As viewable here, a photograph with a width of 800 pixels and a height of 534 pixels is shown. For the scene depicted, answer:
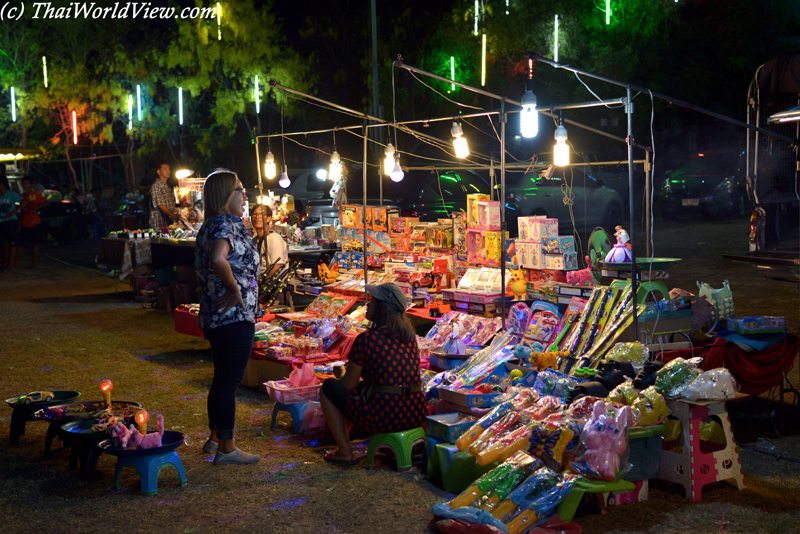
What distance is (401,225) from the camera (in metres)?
9.40

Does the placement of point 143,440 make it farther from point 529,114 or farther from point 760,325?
point 760,325

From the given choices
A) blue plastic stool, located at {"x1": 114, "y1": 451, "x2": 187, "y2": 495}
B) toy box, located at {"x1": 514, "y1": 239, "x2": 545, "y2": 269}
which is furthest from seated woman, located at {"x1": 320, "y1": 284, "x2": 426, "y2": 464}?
toy box, located at {"x1": 514, "y1": 239, "x2": 545, "y2": 269}

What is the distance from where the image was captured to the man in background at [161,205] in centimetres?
1220

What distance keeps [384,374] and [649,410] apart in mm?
1527

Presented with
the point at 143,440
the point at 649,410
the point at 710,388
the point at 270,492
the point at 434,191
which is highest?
the point at 434,191

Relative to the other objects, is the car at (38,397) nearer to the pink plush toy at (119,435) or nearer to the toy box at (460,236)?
the pink plush toy at (119,435)

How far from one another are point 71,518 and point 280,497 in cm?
110

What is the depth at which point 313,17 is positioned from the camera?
944 inches

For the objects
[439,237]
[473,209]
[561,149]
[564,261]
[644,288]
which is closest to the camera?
[644,288]

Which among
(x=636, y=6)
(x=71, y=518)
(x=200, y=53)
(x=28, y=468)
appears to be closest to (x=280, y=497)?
(x=71, y=518)

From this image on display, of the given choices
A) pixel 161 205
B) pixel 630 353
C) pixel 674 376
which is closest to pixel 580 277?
pixel 630 353

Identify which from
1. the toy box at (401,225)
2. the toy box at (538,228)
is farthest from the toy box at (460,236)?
the toy box at (538,228)

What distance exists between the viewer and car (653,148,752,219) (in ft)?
66.6

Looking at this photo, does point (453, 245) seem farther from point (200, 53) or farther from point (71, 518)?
point (200, 53)
